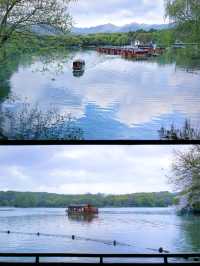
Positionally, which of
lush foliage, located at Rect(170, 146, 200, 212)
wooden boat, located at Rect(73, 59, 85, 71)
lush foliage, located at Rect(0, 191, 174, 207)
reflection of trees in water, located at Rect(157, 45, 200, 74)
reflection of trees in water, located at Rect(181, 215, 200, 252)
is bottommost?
reflection of trees in water, located at Rect(181, 215, 200, 252)

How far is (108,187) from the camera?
486cm

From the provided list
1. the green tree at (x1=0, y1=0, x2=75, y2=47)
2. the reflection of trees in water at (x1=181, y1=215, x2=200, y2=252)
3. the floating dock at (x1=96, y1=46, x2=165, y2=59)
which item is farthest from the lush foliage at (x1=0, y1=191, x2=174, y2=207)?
the green tree at (x1=0, y1=0, x2=75, y2=47)

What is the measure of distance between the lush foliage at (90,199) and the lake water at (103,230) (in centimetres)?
5

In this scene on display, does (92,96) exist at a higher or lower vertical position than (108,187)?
higher

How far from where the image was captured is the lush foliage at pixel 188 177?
490 centimetres

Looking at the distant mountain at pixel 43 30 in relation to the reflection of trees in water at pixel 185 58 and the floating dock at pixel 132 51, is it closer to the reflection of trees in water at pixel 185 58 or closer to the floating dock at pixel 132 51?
the floating dock at pixel 132 51

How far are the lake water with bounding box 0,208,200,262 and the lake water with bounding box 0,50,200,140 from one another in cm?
67

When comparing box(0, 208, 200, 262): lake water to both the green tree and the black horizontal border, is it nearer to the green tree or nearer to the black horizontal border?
the black horizontal border

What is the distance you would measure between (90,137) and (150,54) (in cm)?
88

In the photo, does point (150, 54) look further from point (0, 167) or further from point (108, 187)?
point (0, 167)

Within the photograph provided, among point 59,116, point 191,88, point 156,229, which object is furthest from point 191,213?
point 59,116

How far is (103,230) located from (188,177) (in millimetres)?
840

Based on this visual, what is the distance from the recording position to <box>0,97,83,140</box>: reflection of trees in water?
4828mm
